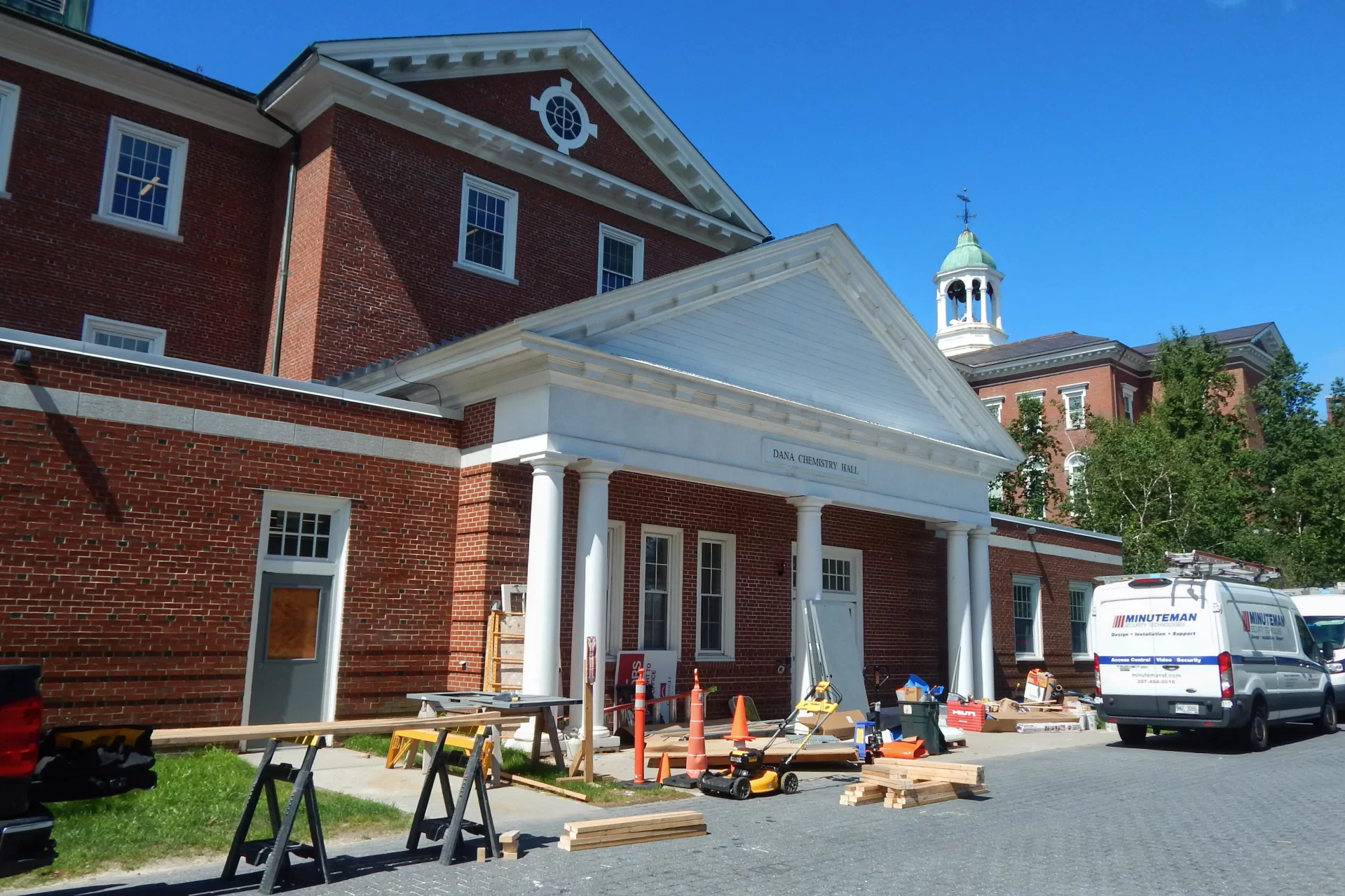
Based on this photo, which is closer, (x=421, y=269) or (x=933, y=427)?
(x=421, y=269)

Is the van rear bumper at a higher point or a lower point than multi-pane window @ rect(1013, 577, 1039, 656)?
lower

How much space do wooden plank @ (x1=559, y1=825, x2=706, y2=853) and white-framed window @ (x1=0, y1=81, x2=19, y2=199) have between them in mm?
13540

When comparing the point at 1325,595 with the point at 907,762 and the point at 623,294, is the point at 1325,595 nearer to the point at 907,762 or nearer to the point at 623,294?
the point at 907,762

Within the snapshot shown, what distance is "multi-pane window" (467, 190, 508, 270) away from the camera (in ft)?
61.2

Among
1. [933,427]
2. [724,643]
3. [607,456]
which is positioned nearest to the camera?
[607,456]

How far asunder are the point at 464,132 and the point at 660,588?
28.5 ft

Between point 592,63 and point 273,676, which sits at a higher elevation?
point 592,63

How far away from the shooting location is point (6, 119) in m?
15.6

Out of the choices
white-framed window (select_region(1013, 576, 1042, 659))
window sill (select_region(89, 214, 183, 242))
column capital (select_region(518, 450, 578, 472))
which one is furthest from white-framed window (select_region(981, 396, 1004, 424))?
column capital (select_region(518, 450, 578, 472))

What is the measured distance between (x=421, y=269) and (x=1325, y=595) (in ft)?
66.4

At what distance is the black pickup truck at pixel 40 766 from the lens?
16.4ft

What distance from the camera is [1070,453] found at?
2029 inches

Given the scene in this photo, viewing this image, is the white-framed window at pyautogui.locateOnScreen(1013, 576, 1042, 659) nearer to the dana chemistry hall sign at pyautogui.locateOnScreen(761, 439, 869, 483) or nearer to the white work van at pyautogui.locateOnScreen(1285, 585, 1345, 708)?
the white work van at pyautogui.locateOnScreen(1285, 585, 1345, 708)

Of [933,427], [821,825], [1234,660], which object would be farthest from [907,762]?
[933,427]
